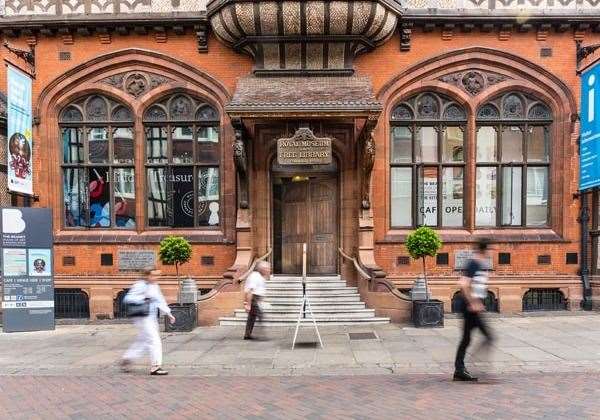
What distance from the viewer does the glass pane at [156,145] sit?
13375 millimetres

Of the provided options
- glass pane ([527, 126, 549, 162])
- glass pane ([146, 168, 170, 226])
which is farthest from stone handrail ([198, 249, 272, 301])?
glass pane ([527, 126, 549, 162])

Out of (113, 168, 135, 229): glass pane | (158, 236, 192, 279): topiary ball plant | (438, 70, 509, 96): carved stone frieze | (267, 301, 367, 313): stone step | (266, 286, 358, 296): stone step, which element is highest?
(438, 70, 509, 96): carved stone frieze

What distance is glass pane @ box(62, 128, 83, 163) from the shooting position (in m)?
13.4

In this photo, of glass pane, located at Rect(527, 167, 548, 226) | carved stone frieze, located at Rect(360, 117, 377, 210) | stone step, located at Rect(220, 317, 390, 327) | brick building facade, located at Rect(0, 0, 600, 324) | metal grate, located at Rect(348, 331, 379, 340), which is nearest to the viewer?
metal grate, located at Rect(348, 331, 379, 340)

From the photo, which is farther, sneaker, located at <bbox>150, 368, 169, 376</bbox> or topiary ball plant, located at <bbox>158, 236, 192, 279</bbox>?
topiary ball plant, located at <bbox>158, 236, 192, 279</bbox>

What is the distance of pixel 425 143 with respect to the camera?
13344mm

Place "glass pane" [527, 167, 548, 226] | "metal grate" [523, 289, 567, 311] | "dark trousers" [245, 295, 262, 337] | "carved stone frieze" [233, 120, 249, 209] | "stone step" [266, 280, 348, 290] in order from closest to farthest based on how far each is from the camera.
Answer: "dark trousers" [245, 295, 262, 337]
"carved stone frieze" [233, 120, 249, 209]
"stone step" [266, 280, 348, 290]
"metal grate" [523, 289, 567, 311]
"glass pane" [527, 167, 548, 226]

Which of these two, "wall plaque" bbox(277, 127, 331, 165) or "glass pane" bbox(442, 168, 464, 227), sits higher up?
"wall plaque" bbox(277, 127, 331, 165)

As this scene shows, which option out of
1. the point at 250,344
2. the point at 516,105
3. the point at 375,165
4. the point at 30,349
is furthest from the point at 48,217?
the point at 516,105

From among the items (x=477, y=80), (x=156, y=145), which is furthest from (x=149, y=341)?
(x=477, y=80)

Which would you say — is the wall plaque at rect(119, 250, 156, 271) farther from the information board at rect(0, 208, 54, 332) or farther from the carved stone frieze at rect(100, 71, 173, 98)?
the carved stone frieze at rect(100, 71, 173, 98)

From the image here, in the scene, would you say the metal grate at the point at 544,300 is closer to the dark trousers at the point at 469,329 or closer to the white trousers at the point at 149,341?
the dark trousers at the point at 469,329

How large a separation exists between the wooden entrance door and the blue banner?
6727mm

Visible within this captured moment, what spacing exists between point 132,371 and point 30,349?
3146 millimetres
